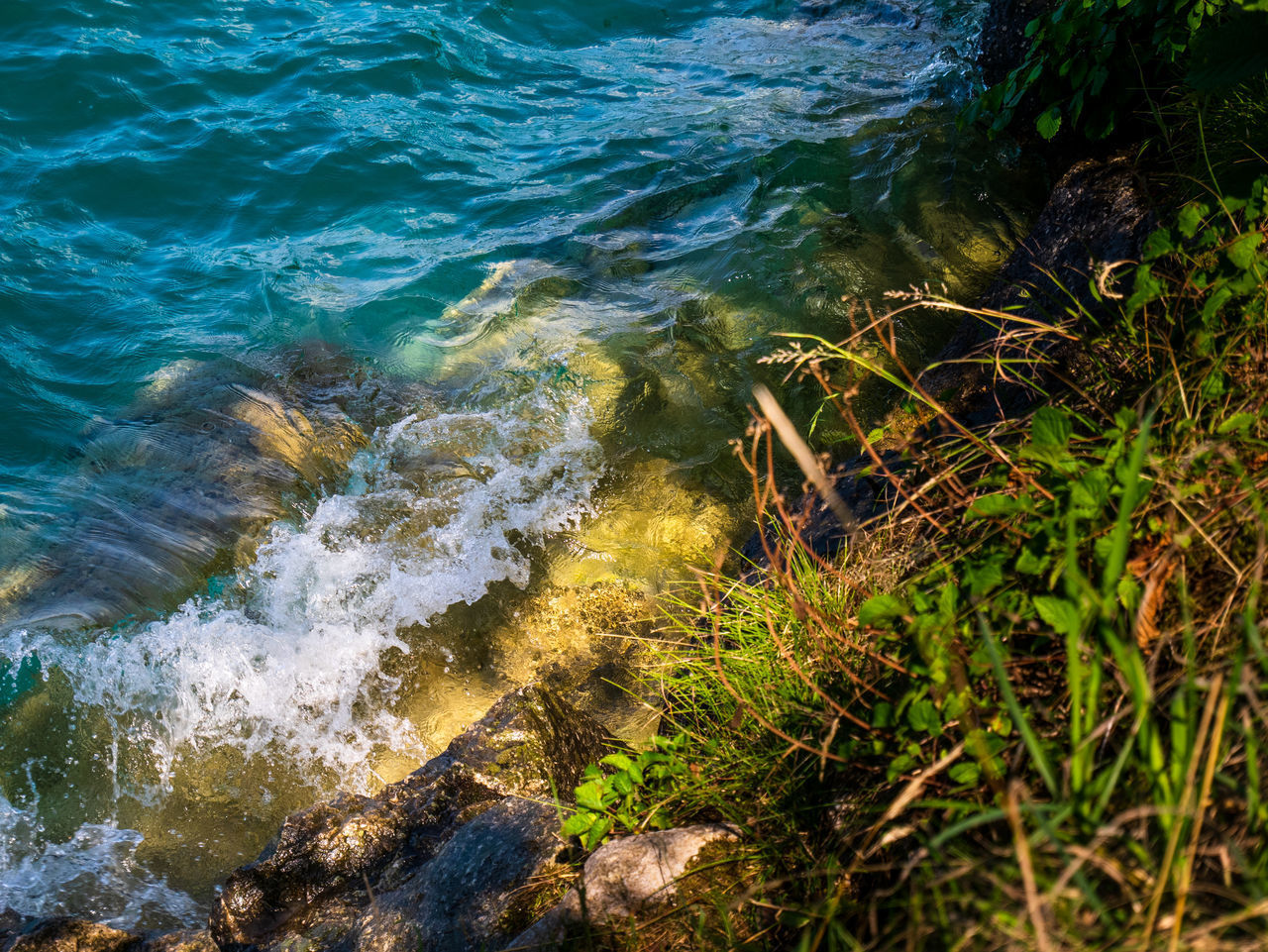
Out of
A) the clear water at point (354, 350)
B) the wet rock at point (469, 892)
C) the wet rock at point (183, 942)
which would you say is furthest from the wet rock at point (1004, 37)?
the wet rock at point (183, 942)

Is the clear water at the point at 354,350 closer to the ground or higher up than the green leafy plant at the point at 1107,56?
closer to the ground

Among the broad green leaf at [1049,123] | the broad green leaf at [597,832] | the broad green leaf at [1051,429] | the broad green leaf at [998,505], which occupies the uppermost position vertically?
the broad green leaf at [1049,123]

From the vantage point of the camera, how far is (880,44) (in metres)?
9.28

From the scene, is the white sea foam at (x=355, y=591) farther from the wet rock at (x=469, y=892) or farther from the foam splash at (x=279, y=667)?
the wet rock at (x=469, y=892)

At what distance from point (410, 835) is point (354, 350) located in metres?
4.07

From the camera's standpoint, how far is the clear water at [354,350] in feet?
12.8

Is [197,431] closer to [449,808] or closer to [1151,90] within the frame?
[449,808]

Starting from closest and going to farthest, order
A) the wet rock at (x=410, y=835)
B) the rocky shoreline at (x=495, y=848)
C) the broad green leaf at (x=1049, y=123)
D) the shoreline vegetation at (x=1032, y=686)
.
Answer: the shoreline vegetation at (x=1032, y=686) → the rocky shoreline at (x=495, y=848) → the wet rock at (x=410, y=835) → the broad green leaf at (x=1049, y=123)

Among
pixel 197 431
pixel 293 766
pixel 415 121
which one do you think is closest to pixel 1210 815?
pixel 293 766

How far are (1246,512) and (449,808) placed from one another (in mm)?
2633

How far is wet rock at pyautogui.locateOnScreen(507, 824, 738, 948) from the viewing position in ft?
6.25

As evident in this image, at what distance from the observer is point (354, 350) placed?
609 cm

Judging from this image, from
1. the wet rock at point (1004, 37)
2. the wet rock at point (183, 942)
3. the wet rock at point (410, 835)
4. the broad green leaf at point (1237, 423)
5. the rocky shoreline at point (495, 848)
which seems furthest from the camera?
the wet rock at point (1004, 37)

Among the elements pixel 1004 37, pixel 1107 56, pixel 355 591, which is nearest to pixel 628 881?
pixel 355 591
